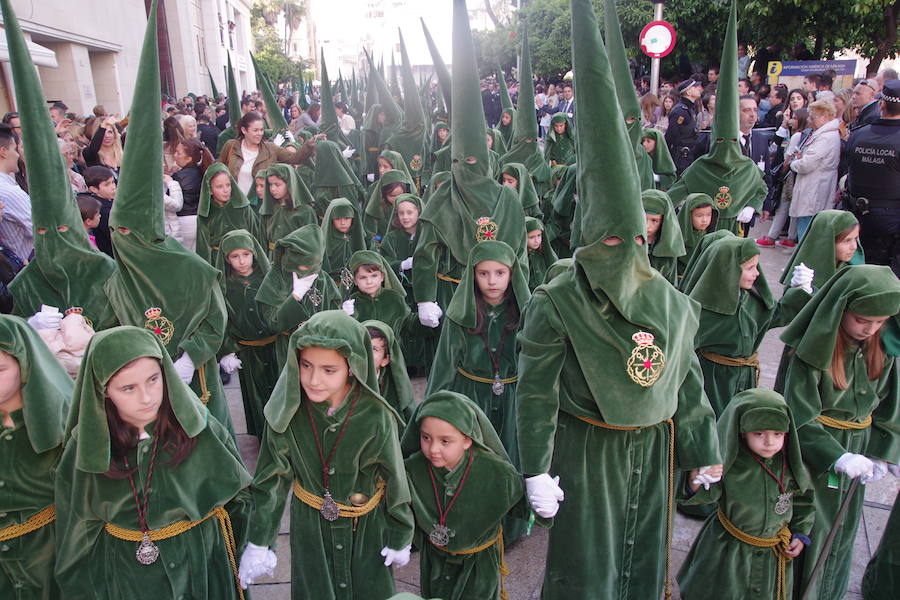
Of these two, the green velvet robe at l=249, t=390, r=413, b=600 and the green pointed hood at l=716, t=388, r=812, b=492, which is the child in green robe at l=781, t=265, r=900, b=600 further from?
the green velvet robe at l=249, t=390, r=413, b=600

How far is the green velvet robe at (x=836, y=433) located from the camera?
11.2ft

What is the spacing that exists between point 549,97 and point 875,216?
14.5 metres

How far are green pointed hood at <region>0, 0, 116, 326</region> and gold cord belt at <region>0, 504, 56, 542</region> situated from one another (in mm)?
1578

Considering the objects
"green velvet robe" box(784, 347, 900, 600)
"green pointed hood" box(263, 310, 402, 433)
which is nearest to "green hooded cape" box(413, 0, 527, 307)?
"green velvet robe" box(784, 347, 900, 600)

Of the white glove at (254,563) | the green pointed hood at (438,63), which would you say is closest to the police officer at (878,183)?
the green pointed hood at (438,63)

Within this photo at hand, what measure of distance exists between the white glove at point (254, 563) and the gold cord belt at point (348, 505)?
0.26 meters

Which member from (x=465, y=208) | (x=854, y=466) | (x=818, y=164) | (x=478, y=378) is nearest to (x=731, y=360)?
(x=854, y=466)

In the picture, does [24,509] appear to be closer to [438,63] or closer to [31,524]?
[31,524]

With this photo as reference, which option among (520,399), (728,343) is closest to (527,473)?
(520,399)

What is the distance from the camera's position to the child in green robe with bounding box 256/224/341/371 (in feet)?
16.3

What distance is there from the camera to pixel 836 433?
11.4 ft

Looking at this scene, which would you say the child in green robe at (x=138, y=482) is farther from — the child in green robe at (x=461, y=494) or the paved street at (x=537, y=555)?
the paved street at (x=537, y=555)

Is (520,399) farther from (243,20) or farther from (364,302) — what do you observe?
(243,20)

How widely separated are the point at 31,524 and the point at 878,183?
7861mm
